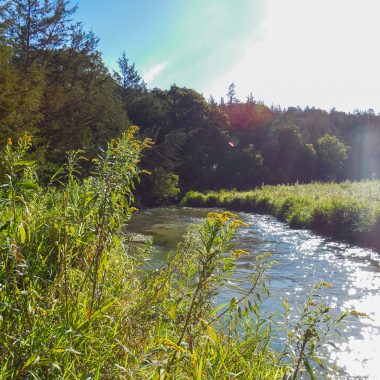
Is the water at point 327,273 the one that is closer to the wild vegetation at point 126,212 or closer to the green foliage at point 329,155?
the wild vegetation at point 126,212

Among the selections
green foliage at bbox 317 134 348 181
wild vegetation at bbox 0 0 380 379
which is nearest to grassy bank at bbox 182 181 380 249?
wild vegetation at bbox 0 0 380 379

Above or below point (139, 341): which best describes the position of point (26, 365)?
above

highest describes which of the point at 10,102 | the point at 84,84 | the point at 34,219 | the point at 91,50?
the point at 91,50

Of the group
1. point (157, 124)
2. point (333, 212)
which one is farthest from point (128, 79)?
point (333, 212)

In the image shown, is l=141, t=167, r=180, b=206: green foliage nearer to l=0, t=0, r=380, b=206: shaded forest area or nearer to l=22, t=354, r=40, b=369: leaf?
l=0, t=0, r=380, b=206: shaded forest area

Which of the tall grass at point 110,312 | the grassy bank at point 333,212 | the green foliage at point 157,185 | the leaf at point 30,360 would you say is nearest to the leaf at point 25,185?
the tall grass at point 110,312

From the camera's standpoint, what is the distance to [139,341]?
3.01 metres

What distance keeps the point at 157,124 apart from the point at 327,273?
92.3 ft

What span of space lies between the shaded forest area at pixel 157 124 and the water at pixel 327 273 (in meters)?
5.03

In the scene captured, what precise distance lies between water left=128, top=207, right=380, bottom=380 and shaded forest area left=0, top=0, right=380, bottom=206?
16.5 feet

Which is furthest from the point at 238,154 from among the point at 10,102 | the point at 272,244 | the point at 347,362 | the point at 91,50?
the point at 347,362

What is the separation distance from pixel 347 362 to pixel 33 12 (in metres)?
20.0

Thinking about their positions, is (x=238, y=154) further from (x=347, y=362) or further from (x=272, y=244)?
(x=347, y=362)

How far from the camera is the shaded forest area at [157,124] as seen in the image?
12.6 metres
